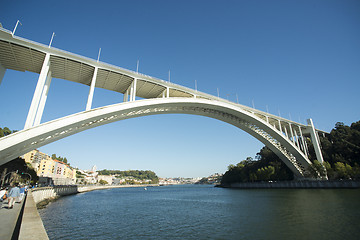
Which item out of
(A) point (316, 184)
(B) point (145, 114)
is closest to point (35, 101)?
(B) point (145, 114)

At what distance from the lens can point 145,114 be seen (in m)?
20.2

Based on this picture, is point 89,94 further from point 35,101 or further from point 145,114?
point 145,114

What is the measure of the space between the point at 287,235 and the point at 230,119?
2154 centimetres

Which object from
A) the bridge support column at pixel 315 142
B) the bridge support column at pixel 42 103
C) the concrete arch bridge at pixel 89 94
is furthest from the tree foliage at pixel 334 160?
the bridge support column at pixel 42 103

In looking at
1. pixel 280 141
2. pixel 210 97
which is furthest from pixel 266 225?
pixel 280 141

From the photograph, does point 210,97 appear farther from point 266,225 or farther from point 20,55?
point 20,55

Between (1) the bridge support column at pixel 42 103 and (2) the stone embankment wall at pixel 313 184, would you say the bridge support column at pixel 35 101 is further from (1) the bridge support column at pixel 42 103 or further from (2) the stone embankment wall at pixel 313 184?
(2) the stone embankment wall at pixel 313 184

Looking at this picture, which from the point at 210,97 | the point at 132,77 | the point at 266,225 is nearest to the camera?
the point at 266,225

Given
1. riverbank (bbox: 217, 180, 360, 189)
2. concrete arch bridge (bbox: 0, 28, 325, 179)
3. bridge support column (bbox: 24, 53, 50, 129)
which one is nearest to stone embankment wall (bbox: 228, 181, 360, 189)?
riverbank (bbox: 217, 180, 360, 189)

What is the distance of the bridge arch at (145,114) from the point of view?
11.6m

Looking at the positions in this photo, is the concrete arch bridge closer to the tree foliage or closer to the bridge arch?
the bridge arch

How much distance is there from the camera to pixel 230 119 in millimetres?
27688

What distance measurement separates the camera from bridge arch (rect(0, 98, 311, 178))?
1160 cm

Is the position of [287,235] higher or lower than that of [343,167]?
lower
